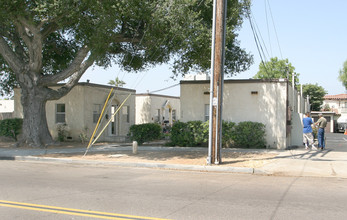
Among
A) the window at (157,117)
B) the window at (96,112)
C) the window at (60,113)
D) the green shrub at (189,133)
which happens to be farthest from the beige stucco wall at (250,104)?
the window at (157,117)

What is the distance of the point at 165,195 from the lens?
728 cm

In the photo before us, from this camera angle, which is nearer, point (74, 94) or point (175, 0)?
point (175, 0)

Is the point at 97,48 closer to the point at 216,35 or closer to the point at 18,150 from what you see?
the point at 216,35

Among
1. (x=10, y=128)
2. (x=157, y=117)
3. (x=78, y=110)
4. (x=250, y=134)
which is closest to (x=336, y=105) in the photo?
(x=157, y=117)

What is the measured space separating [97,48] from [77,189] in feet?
25.2

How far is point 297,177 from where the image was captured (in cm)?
1001

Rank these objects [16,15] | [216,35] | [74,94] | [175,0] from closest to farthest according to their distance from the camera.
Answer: [216,35] → [175,0] → [16,15] → [74,94]

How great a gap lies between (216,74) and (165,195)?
5478 mm

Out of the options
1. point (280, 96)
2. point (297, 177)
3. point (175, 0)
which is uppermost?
point (175, 0)

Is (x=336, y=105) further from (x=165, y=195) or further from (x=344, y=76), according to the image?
(x=165, y=195)

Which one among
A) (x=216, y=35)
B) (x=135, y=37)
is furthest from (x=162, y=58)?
(x=216, y=35)

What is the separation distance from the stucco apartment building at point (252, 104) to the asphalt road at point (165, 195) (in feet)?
21.9

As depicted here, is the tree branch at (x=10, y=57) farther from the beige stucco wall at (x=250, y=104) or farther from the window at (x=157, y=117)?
the window at (x=157, y=117)

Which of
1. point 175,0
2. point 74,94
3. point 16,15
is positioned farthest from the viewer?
point 74,94
